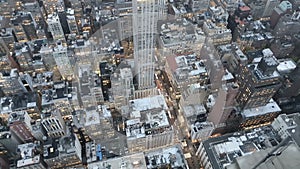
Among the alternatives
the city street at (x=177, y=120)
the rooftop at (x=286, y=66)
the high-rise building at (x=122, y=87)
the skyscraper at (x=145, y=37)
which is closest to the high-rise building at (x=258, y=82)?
the rooftop at (x=286, y=66)

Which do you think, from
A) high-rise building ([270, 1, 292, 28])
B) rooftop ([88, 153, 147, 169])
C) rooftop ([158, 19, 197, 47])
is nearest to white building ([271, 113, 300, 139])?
rooftop ([88, 153, 147, 169])

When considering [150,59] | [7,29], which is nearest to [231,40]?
[150,59]

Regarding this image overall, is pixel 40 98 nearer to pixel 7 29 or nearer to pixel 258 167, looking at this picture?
pixel 7 29

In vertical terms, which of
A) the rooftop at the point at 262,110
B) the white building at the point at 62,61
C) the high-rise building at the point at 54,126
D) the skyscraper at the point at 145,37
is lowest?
the rooftop at the point at 262,110

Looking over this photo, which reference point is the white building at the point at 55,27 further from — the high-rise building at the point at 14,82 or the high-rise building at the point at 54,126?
the high-rise building at the point at 54,126

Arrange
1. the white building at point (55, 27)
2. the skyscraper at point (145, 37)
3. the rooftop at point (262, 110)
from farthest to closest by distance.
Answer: the white building at point (55, 27)
the rooftop at point (262, 110)
the skyscraper at point (145, 37)
